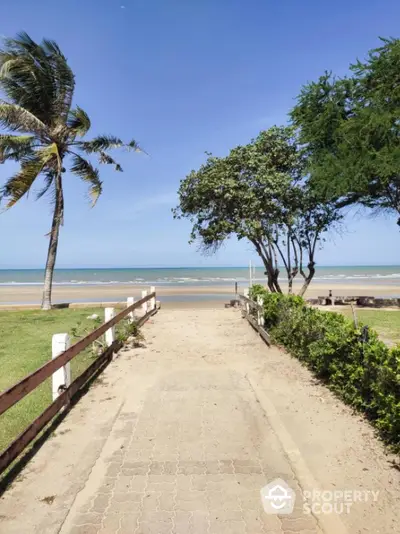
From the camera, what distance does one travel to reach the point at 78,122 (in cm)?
1984

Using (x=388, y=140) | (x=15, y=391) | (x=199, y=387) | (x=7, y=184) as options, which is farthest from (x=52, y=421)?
(x=388, y=140)

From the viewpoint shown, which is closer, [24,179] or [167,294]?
[24,179]

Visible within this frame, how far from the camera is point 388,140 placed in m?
17.5

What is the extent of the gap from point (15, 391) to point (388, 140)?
19022 mm

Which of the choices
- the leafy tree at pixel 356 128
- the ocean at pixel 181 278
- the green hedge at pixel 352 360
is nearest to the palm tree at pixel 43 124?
the leafy tree at pixel 356 128

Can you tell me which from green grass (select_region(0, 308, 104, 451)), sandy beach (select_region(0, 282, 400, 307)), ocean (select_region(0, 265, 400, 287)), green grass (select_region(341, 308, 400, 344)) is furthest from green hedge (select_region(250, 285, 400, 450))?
ocean (select_region(0, 265, 400, 287))

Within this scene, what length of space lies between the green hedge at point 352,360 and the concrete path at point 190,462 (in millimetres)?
308

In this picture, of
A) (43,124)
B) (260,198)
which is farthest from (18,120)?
(260,198)

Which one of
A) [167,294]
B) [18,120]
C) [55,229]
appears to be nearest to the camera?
[18,120]

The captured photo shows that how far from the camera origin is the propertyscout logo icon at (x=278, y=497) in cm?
322

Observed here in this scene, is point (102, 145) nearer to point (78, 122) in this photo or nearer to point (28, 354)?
point (78, 122)

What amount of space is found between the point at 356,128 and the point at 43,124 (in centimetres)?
1548

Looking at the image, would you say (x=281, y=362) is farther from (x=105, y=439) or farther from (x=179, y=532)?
(x=179, y=532)

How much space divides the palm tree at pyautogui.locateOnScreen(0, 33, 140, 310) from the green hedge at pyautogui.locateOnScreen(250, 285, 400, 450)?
14.6 m
